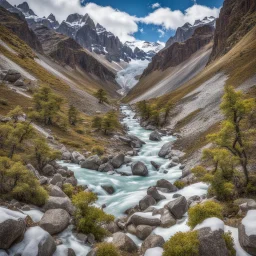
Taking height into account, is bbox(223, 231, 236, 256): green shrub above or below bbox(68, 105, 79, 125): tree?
above

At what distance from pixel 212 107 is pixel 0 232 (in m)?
55.3

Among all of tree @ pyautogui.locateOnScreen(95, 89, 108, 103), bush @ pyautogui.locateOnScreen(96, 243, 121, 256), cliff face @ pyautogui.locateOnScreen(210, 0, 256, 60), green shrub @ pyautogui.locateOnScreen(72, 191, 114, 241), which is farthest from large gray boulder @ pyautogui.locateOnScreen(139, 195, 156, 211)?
cliff face @ pyautogui.locateOnScreen(210, 0, 256, 60)

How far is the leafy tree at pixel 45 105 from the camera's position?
49719mm

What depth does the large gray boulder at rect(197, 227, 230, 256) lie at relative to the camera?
12.9 metres

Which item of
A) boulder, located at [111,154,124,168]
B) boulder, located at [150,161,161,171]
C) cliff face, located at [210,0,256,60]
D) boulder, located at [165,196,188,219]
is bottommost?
boulder, located at [111,154,124,168]

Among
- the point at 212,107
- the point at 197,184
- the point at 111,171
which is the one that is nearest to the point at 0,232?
the point at 197,184

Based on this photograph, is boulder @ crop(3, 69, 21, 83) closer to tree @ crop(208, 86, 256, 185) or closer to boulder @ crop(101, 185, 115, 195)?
boulder @ crop(101, 185, 115, 195)

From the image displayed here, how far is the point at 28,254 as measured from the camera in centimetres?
1341

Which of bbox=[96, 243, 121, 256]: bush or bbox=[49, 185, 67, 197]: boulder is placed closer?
bbox=[96, 243, 121, 256]: bush

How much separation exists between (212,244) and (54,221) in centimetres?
1075

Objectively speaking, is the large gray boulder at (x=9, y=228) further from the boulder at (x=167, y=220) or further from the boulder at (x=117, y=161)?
the boulder at (x=117, y=161)

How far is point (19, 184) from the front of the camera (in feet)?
60.8

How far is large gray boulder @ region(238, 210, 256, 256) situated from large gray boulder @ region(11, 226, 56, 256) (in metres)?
11.5

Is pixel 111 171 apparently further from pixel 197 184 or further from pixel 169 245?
pixel 169 245
